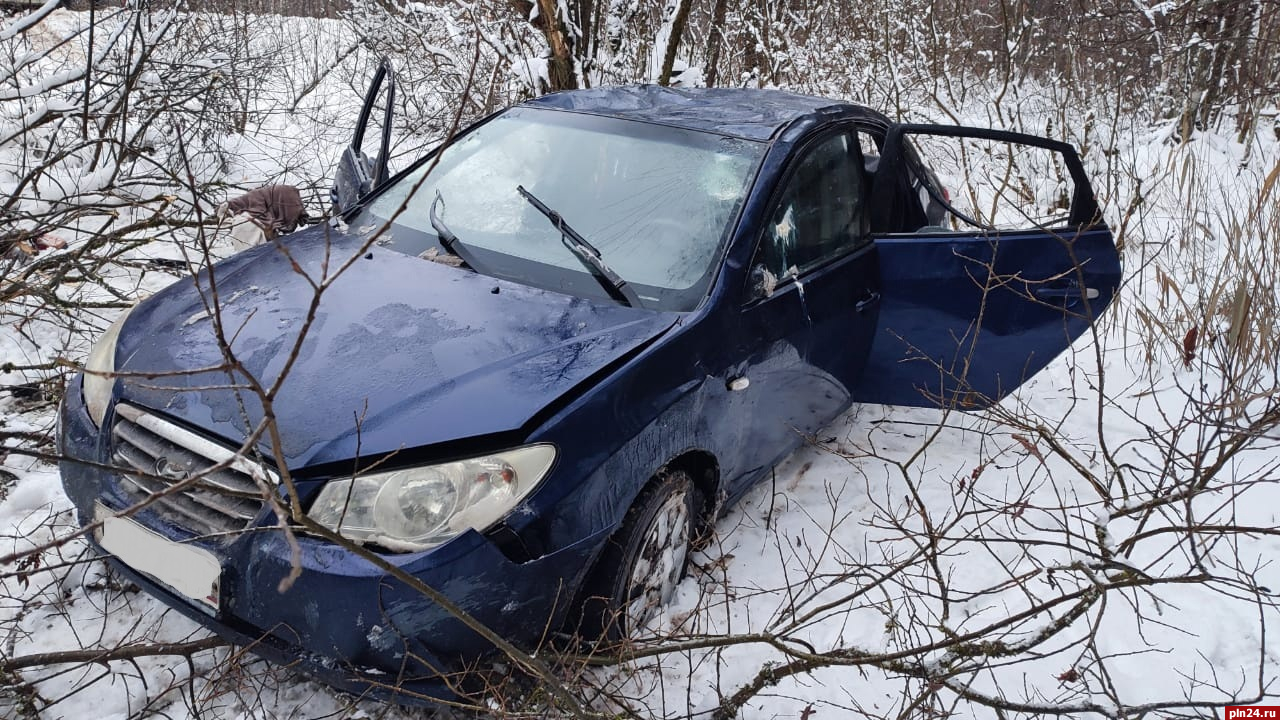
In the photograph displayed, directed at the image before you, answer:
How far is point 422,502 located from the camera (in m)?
1.83

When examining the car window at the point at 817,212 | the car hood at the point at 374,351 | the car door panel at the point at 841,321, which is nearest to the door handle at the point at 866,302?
the car door panel at the point at 841,321

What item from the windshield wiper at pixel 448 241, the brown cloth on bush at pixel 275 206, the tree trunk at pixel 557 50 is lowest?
the brown cloth on bush at pixel 275 206

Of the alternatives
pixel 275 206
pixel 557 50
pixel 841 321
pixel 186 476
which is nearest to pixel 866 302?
pixel 841 321

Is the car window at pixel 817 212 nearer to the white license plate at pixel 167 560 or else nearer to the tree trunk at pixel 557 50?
the white license plate at pixel 167 560

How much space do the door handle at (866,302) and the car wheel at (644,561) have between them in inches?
42.0

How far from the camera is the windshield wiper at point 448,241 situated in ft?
8.66

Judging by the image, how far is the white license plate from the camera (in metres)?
1.85

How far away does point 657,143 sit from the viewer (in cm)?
295

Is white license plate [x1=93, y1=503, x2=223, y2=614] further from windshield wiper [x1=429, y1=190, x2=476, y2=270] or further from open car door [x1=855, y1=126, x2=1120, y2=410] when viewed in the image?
open car door [x1=855, y1=126, x2=1120, y2=410]

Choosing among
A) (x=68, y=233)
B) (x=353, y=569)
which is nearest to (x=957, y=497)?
(x=353, y=569)

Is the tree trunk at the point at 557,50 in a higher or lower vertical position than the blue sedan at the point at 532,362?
higher

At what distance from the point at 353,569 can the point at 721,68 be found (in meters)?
7.47

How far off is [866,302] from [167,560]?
2.39 metres

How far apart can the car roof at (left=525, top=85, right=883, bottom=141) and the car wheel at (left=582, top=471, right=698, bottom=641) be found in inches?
51.5
